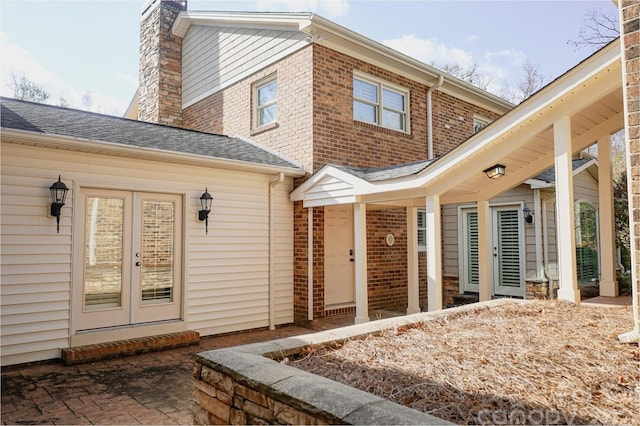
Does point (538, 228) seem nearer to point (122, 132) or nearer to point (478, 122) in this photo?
point (478, 122)

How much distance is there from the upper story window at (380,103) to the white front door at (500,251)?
2905 mm

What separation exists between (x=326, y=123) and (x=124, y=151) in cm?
358

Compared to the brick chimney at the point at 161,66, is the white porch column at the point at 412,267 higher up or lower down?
lower down

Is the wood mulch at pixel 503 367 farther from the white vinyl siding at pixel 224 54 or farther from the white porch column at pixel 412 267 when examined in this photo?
the white vinyl siding at pixel 224 54

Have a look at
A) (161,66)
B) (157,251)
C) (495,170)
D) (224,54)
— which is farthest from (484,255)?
(161,66)

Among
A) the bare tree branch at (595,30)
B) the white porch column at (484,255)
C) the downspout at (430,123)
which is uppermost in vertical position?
the bare tree branch at (595,30)

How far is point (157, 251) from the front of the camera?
6.33 metres

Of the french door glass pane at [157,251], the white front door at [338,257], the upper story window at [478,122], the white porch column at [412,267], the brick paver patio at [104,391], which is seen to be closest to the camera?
the brick paver patio at [104,391]

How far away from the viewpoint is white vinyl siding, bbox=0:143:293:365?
5117 millimetres

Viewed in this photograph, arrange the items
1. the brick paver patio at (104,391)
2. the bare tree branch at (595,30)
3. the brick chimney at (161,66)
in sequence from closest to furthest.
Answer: the brick paver patio at (104,391) < the brick chimney at (161,66) < the bare tree branch at (595,30)

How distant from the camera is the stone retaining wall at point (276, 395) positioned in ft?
6.01

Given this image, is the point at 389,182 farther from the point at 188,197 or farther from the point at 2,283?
the point at 2,283

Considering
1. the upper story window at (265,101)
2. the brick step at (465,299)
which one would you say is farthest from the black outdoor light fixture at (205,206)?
the brick step at (465,299)

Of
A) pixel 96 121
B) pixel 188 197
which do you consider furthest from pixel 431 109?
pixel 96 121
